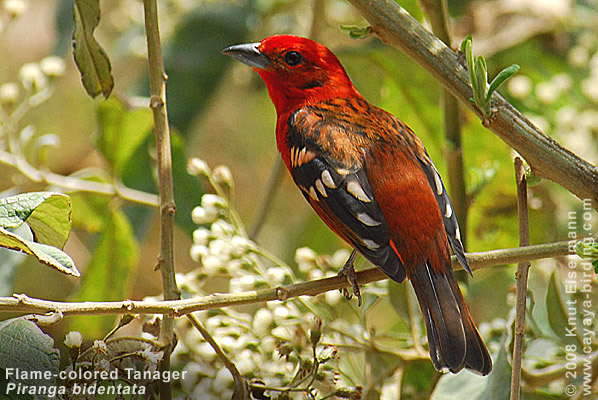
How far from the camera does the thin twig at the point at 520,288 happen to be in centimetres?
138

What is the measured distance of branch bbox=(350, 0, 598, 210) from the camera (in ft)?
4.55

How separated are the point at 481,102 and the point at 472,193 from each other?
0.69 metres

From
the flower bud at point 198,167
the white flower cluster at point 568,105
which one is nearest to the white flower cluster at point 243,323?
the flower bud at point 198,167

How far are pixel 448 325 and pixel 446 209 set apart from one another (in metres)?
0.32

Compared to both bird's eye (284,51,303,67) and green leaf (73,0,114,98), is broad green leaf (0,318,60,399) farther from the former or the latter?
bird's eye (284,51,303,67)

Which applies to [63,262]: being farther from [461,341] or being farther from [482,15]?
[482,15]

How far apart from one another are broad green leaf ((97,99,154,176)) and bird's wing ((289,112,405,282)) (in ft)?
2.48

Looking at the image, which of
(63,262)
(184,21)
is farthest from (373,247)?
(184,21)

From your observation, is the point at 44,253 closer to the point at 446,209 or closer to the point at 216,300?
the point at 216,300

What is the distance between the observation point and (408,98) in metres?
2.60

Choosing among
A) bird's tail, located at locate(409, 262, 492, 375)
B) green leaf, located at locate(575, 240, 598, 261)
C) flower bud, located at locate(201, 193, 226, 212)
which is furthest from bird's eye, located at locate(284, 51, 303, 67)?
green leaf, located at locate(575, 240, 598, 261)

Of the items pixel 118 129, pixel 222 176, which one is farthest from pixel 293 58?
pixel 118 129

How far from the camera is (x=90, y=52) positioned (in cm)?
158

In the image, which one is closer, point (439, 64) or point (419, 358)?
point (439, 64)
